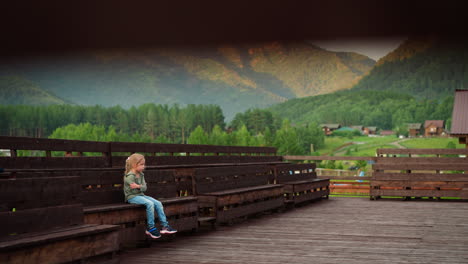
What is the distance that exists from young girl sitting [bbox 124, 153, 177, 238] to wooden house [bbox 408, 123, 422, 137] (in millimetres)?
117356

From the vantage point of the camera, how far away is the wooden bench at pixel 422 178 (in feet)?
43.1

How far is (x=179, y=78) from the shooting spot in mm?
146500

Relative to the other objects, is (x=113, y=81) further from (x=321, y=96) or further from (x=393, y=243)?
(x=393, y=243)

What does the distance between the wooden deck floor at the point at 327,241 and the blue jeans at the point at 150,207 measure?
324 millimetres

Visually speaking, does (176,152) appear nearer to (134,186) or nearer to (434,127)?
(134,186)

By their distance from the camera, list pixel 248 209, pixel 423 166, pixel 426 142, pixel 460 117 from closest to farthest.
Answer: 1. pixel 248 209
2. pixel 423 166
3. pixel 460 117
4. pixel 426 142

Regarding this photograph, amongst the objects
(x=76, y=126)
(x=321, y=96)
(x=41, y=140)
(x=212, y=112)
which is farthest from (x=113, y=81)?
(x=41, y=140)

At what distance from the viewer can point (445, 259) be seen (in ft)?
18.0

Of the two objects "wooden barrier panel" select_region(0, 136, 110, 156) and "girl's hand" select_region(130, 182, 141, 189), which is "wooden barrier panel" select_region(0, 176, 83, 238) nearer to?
"girl's hand" select_region(130, 182, 141, 189)

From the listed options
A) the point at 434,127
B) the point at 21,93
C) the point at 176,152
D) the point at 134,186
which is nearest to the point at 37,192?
the point at 134,186

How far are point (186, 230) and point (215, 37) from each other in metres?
79.7

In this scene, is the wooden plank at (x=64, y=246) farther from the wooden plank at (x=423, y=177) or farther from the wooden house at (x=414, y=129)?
the wooden house at (x=414, y=129)

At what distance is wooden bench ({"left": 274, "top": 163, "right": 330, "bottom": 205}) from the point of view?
36.7ft

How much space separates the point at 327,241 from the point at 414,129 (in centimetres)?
11801
